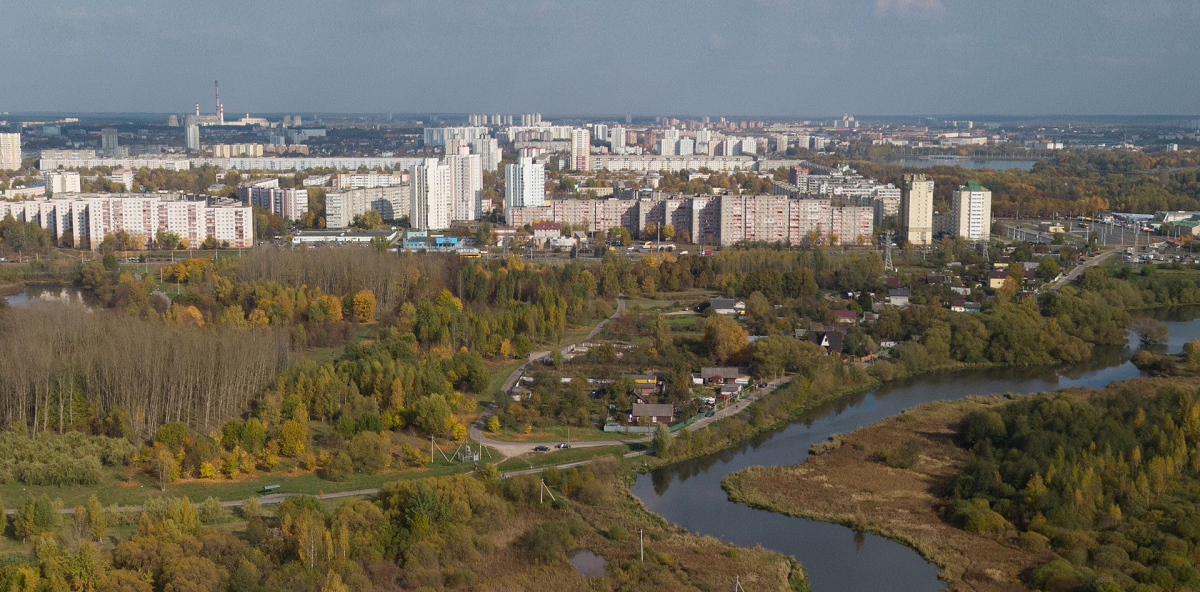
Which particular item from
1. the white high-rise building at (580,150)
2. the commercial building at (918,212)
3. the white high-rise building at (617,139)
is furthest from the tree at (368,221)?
the white high-rise building at (617,139)

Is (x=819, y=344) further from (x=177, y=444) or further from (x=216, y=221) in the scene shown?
(x=216, y=221)

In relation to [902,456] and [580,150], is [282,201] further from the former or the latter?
[902,456]

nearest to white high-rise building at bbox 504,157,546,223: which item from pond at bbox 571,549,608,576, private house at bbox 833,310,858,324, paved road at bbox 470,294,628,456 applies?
private house at bbox 833,310,858,324

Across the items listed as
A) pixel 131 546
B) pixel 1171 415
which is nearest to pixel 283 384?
pixel 131 546

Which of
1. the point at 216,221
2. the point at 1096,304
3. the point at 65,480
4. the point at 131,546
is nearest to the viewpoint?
the point at 131,546

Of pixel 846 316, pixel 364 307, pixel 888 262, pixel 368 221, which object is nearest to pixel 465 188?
pixel 368 221

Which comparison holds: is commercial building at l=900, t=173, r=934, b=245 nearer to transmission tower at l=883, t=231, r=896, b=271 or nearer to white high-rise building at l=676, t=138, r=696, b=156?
transmission tower at l=883, t=231, r=896, b=271
